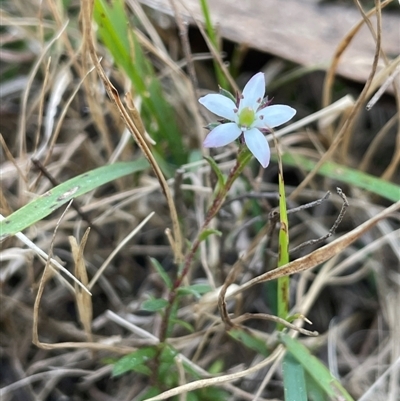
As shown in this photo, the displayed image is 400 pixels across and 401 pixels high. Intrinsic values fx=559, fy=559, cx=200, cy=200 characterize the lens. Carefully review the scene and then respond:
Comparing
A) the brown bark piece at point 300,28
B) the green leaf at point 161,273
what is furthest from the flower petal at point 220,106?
the brown bark piece at point 300,28

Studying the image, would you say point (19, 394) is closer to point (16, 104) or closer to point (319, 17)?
point (16, 104)

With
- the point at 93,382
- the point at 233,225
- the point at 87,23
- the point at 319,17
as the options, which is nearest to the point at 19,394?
the point at 93,382

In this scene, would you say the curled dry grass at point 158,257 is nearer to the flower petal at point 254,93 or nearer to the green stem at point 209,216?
the green stem at point 209,216

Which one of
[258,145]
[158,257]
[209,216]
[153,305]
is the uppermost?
[258,145]

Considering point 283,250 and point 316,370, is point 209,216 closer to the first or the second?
point 283,250

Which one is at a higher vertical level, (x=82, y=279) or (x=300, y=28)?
(x=300, y=28)

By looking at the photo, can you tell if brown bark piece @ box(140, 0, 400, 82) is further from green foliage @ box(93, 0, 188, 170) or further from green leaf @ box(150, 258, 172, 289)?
green leaf @ box(150, 258, 172, 289)

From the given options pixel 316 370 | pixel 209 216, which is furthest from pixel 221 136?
pixel 316 370
